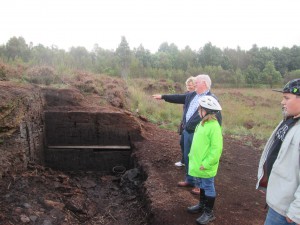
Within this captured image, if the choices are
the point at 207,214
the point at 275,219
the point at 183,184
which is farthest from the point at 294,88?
the point at 183,184

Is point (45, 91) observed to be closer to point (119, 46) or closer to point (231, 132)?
point (231, 132)

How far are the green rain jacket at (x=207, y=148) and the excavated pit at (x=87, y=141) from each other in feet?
13.8

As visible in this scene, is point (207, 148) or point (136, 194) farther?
point (136, 194)

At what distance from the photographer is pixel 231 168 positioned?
6.41m

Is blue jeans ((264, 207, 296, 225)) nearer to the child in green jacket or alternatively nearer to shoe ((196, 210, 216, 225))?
the child in green jacket

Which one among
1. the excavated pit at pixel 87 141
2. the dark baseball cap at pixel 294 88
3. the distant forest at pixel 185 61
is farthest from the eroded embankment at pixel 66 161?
the distant forest at pixel 185 61

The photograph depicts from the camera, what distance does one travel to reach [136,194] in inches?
237

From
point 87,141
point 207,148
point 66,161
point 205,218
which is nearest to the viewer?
point 207,148

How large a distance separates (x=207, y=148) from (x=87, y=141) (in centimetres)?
490

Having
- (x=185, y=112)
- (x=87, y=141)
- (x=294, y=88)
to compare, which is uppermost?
(x=294, y=88)

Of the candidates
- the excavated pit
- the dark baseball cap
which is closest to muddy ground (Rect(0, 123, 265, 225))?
the excavated pit

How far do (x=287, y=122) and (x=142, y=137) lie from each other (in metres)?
5.84

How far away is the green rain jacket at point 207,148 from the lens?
3.56 m

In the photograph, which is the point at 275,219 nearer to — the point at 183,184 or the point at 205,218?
the point at 205,218
